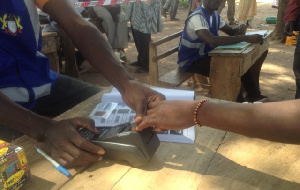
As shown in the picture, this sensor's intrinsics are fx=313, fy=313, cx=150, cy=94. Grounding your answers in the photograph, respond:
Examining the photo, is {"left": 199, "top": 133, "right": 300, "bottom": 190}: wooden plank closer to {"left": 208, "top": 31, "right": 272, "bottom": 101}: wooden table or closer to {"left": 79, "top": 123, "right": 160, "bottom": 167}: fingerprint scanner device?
{"left": 79, "top": 123, "right": 160, "bottom": 167}: fingerprint scanner device

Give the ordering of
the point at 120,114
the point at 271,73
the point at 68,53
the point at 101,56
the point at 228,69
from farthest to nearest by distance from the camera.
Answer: the point at 271,73, the point at 68,53, the point at 228,69, the point at 101,56, the point at 120,114

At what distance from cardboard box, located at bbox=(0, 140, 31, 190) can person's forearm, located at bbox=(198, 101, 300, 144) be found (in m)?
0.59

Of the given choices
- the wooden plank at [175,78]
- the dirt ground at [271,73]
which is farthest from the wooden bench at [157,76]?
the dirt ground at [271,73]

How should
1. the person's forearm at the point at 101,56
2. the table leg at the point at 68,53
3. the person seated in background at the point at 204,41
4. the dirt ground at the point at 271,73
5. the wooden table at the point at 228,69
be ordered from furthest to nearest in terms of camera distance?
1. the table leg at the point at 68,53
2. the dirt ground at the point at 271,73
3. the person seated in background at the point at 204,41
4. the wooden table at the point at 228,69
5. the person's forearm at the point at 101,56

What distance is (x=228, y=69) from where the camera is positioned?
333 cm

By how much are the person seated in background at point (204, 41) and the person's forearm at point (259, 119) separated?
2.57 metres

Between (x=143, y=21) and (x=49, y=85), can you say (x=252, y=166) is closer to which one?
(x=49, y=85)

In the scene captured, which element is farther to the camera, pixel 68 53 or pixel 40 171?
pixel 68 53

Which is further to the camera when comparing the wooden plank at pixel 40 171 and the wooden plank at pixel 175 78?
the wooden plank at pixel 175 78

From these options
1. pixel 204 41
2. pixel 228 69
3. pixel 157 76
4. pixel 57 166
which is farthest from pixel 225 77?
pixel 57 166

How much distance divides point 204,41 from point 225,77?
48 cm

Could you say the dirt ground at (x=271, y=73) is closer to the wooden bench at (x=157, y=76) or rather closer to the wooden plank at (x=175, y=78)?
the wooden plank at (x=175, y=78)

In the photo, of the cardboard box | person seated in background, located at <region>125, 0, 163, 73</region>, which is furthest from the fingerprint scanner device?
person seated in background, located at <region>125, 0, 163, 73</region>

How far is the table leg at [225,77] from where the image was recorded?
3.29m
